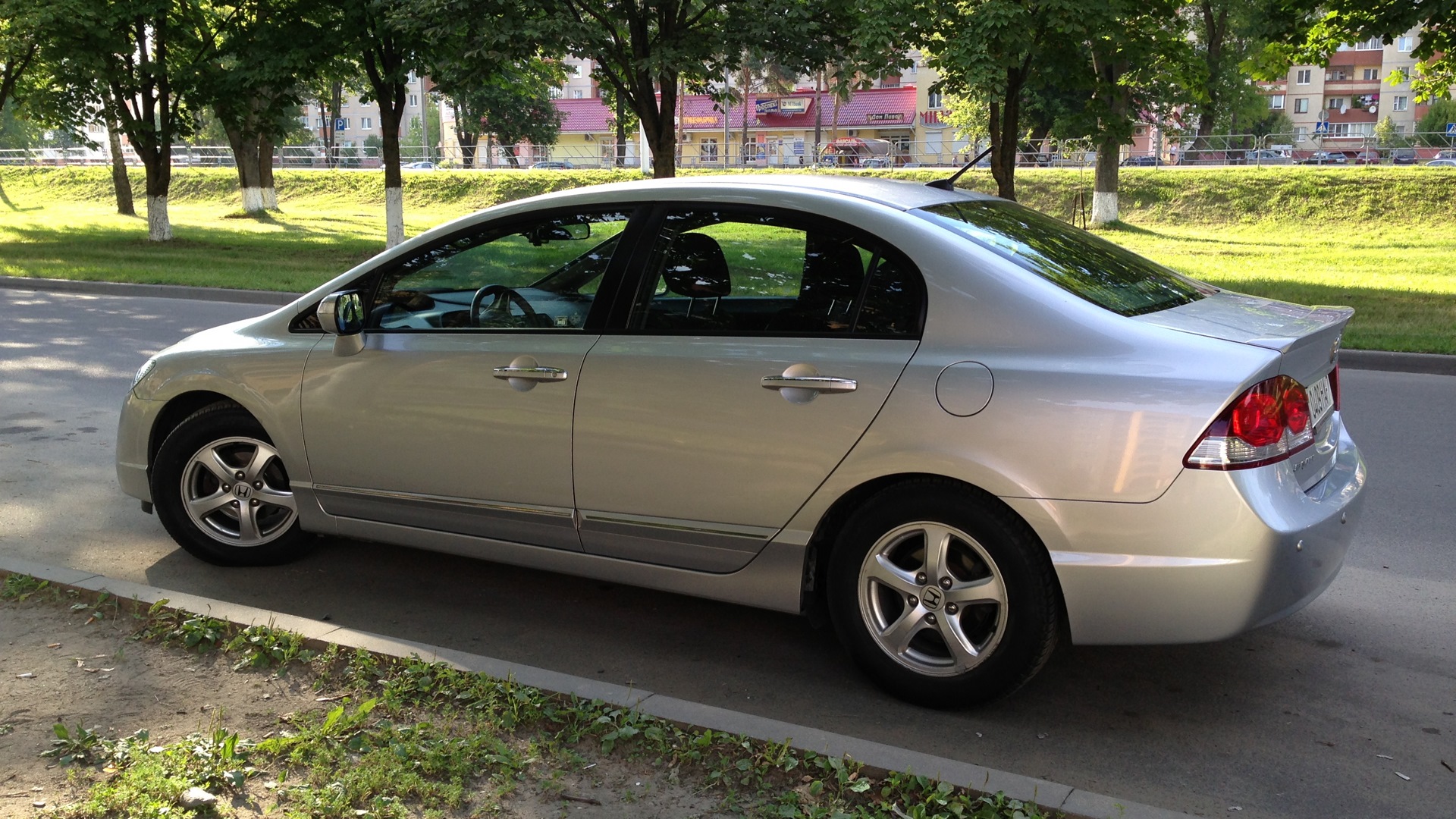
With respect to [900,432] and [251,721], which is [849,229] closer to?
[900,432]

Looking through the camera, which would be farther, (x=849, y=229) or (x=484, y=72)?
(x=484, y=72)

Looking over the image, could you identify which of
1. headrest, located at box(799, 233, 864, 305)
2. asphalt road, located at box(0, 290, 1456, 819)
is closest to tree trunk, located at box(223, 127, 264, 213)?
asphalt road, located at box(0, 290, 1456, 819)

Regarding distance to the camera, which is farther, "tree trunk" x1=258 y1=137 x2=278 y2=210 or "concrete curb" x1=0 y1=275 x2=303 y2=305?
"tree trunk" x1=258 y1=137 x2=278 y2=210

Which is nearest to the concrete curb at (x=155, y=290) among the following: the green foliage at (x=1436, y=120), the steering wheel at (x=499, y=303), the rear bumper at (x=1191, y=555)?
the steering wheel at (x=499, y=303)

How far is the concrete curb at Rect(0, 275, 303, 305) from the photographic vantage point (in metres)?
15.0

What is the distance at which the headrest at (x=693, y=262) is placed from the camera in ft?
13.6

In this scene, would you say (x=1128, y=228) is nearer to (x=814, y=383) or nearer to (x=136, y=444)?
(x=136, y=444)

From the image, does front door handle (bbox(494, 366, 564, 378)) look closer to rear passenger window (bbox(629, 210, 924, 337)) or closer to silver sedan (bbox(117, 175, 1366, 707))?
silver sedan (bbox(117, 175, 1366, 707))

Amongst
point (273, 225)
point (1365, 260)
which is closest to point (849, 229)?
point (1365, 260)

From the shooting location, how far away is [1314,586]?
3482 millimetres

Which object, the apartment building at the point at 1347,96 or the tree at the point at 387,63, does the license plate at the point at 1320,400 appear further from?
the apartment building at the point at 1347,96

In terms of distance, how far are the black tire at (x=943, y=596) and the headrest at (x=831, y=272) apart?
2.14 ft

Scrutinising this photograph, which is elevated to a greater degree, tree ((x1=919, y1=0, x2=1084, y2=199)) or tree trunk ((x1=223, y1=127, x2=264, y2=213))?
tree ((x1=919, y1=0, x2=1084, y2=199))

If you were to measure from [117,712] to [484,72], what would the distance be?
16208mm
